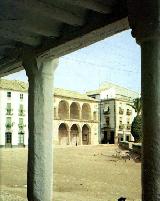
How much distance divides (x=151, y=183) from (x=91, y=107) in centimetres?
5811

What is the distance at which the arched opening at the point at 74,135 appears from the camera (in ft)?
187

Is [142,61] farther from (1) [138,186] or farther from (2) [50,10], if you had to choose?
(1) [138,186]

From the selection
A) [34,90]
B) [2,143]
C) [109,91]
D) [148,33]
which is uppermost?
[109,91]

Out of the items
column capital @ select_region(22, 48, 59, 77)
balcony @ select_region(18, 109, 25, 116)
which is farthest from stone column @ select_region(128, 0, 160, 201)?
balcony @ select_region(18, 109, 25, 116)

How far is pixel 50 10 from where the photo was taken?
402 cm

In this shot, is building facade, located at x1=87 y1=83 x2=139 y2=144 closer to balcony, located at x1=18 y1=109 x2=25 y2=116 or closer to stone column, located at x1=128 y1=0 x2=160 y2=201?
balcony, located at x1=18 y1=109 x2=25 y2=116

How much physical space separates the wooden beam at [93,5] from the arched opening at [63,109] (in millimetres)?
52714

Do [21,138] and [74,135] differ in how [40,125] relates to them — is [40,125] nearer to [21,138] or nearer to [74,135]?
[21,138]

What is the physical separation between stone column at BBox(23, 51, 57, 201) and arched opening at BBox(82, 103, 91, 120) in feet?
183

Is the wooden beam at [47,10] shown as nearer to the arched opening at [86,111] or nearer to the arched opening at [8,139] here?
the arched opening at [8,139]

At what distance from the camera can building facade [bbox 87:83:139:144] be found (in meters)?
64.8

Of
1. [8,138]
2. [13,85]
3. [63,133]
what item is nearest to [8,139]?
[8,138]

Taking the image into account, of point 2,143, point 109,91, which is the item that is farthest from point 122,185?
point 109,91

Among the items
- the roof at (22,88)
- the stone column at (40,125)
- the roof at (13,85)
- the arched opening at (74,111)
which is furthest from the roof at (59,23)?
the arched opening at (74,111)
